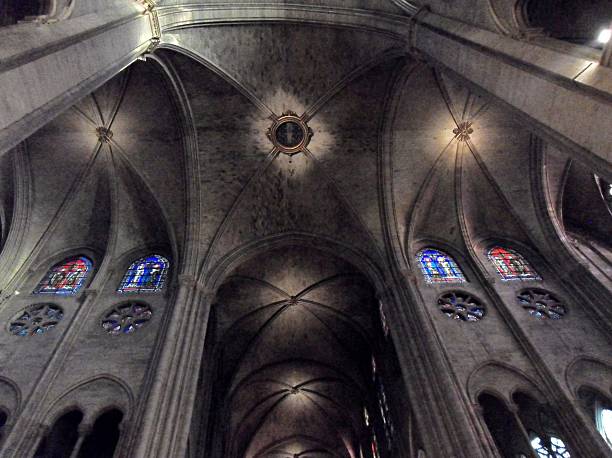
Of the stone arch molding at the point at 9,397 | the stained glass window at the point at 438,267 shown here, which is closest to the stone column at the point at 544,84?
the stained glass window at the point at 438,267

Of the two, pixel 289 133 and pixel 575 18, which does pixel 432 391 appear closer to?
pixel 575 18

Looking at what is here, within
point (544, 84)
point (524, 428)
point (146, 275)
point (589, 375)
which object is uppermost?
point (146, 275)

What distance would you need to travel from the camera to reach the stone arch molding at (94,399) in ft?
28.5

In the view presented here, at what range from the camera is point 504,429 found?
934cm

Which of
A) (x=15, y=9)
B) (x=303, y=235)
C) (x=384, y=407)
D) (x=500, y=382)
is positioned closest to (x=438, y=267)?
(x=500, y=382)

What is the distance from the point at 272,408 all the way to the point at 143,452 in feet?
46.3

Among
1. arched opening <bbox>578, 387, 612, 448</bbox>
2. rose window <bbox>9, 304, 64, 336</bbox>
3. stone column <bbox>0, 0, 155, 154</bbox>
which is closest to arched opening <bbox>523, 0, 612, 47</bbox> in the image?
arched opening <bbox>578, 387, 612, 448</bbox>

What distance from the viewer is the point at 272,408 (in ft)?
66.4

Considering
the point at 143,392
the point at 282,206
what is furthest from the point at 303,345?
the point at 143,392

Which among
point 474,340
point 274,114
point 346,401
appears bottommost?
point 474,340

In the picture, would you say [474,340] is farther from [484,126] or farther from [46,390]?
[46,390]

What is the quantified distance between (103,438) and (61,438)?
924mm

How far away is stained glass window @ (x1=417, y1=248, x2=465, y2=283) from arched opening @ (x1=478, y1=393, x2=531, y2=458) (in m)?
3.89

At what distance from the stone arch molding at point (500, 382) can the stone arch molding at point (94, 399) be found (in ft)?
26.0
